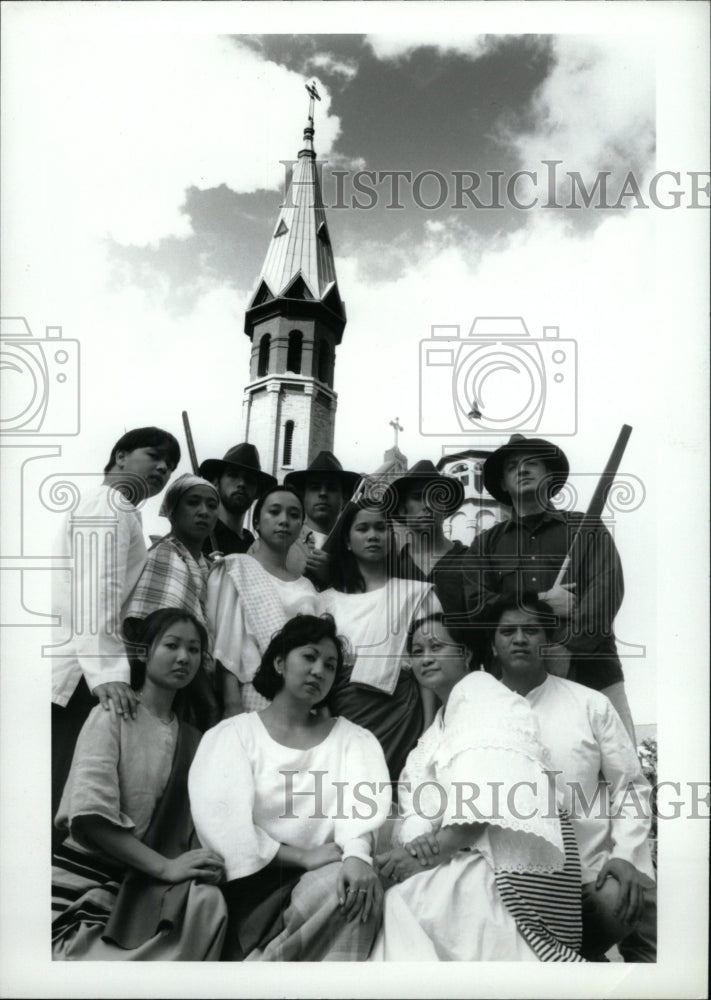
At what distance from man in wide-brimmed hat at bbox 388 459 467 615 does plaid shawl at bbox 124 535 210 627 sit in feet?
2.48

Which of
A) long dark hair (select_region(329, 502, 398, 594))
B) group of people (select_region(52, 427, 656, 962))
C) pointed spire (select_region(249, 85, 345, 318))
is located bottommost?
group of people (select_region(52, 427, 656, 962))

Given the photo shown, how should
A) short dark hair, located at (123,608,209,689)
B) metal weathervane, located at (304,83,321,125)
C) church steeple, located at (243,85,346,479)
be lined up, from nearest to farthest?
short dark hair, located at (123,608,209,689)
church steeple, located at (243,85,346,479)
metal weathervane, located at (304,83,321,125)

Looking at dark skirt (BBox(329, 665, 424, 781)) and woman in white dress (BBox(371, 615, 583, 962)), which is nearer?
woman in white dress (BBox(371, 615, 583, 962))

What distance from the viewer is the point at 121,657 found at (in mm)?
4102

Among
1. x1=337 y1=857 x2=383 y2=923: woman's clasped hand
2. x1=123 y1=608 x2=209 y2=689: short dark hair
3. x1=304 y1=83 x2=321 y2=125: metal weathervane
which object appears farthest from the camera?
x1=304 y1=83 x2=321 y2=125: metal weathervane

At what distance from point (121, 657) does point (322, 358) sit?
53.1 inches

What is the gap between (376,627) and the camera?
4.14m

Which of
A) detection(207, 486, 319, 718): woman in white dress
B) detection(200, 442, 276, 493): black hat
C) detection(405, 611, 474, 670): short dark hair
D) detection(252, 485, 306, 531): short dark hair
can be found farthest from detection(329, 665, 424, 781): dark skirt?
detection(200, 442, 276, 493): black hat

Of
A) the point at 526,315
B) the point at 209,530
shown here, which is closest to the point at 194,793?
the point at 209,530

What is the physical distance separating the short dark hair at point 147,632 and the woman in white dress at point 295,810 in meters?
0.30

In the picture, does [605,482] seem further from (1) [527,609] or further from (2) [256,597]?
(2) [256,597]

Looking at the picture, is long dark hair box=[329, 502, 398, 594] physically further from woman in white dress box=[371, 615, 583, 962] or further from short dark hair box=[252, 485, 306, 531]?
woman in white dress box=[371, 615, 583, 962]

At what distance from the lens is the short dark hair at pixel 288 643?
410cm

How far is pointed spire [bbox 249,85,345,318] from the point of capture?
4242mm
